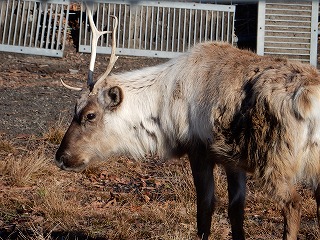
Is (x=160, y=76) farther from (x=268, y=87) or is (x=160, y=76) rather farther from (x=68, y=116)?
(x=68, y=116)

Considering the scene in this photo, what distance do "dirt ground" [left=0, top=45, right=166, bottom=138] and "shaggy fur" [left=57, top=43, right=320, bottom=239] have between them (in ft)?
12.5

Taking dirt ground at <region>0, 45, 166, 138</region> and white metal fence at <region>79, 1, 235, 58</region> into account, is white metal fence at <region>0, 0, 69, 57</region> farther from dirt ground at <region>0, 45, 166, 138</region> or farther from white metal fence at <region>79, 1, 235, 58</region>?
white metal fence at <region>79, 1, 235, 58</region>

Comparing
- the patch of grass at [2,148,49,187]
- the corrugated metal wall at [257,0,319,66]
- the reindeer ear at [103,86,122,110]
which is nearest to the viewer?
the reindeer ear at [103,86,122,110]

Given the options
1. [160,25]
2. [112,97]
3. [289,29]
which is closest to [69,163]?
[112,97]

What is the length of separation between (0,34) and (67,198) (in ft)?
26.1

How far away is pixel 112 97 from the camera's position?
23.1 ft

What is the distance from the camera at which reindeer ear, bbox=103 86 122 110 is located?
22.9ft

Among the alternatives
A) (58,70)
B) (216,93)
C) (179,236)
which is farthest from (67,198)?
(58,70)

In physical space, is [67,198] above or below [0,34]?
below

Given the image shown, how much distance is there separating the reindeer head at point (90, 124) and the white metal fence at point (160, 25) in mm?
8243

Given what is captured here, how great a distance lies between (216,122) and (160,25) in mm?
9674

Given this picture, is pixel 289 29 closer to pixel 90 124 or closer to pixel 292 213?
pixel 90 124

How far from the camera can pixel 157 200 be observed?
839cm

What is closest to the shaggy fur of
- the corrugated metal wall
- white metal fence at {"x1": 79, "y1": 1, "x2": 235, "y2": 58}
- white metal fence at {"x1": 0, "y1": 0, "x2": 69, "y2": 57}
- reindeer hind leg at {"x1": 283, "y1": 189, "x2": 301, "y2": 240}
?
reindeer hind leg at {"x1": 283, "y1": 189, "x2": 301, "y2": 240}
